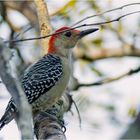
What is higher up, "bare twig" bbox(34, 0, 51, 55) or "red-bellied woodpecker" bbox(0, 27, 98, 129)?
"bare twig" bbox(34, 0, 51, 55)

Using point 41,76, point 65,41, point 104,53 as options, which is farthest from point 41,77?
point 104,53

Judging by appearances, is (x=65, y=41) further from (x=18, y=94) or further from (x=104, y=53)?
(x=18, y=94)

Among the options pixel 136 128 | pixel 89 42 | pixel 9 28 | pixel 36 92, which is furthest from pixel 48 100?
pixel 136 128

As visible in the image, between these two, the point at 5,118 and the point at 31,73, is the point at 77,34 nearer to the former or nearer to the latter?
the point at 31,73

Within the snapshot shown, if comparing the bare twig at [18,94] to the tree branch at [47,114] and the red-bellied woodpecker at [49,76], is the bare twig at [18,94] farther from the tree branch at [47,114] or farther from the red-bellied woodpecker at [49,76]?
the red-bellied woodpecker at [49,76]

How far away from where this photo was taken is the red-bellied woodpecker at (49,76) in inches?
196

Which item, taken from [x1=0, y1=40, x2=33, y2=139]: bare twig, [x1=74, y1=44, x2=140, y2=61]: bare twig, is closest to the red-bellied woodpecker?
[x1=74, y1=44, x2=140, y2=61]: bare twig

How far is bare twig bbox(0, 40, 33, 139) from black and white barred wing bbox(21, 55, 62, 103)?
2947mm

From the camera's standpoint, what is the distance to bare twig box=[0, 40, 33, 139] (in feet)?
6.26

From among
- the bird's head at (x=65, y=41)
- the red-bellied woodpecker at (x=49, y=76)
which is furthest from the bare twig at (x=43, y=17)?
the bird's head at (x=65, y=41)

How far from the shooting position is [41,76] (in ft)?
17.9

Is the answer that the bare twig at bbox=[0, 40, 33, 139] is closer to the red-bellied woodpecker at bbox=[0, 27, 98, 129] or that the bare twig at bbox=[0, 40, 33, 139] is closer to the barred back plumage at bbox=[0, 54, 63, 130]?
the red-bellied woodpecker at bbox=[0, 27, 98, 129]

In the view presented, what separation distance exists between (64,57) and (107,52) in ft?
4.13

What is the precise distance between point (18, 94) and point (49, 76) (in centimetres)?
342
